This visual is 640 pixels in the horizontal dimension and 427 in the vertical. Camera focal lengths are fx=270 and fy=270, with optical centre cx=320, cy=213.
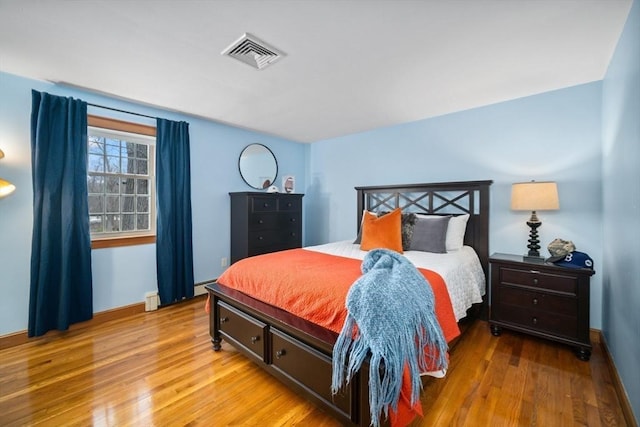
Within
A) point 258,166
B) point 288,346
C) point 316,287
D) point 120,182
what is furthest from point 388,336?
point 258,166

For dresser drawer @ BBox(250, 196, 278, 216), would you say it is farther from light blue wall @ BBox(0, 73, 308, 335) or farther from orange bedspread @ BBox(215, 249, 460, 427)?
orange bedspread @ BBox(215, 249, 460, 427)

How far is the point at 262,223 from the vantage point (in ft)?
11.7

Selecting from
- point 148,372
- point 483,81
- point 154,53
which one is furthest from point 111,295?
point 483,81

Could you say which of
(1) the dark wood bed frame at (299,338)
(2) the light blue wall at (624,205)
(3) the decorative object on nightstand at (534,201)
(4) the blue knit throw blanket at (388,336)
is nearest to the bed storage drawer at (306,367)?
(1) the dark wood bed frame at (299,338)

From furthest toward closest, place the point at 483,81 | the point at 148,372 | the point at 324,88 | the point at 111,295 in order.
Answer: the point at 111,295, the point at 324,88, the point at 483,81, the point at 148,372

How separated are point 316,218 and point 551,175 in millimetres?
3077

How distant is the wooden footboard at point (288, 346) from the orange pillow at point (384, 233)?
1.27 m

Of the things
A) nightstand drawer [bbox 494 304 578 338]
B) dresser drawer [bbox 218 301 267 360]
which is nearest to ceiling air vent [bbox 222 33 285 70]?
dresser drawer [bbox 218 301 267 360]

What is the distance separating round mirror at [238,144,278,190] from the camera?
3.92m

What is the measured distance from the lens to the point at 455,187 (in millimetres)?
3010

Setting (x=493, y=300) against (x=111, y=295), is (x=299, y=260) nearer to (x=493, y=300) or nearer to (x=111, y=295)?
(x=493, y=300)

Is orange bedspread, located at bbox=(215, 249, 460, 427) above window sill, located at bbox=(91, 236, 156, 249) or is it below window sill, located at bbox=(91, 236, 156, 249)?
below

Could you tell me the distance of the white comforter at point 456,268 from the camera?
1942mm

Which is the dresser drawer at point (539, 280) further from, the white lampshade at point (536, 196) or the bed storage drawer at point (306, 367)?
the bed storage drawer at point (306, 367)
